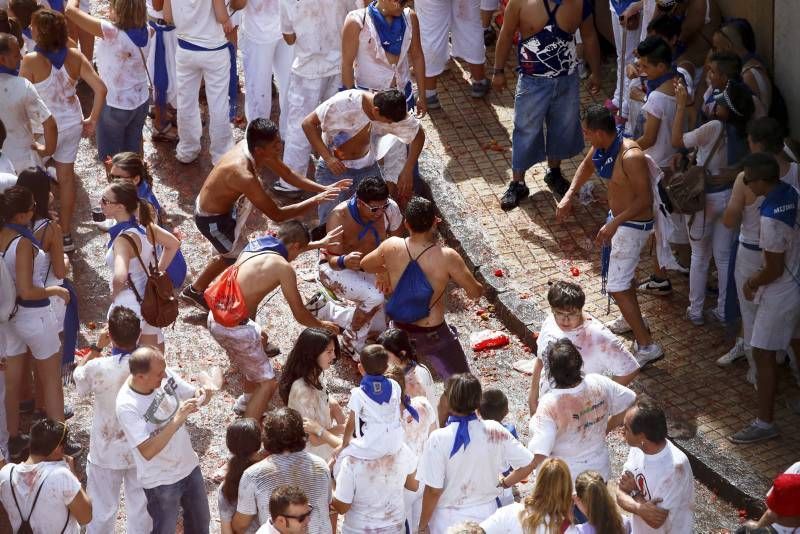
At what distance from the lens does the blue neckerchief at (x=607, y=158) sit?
32.1 feet

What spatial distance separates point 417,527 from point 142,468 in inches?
63.5

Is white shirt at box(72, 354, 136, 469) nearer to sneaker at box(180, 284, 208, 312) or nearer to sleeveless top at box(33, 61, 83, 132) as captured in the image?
sneaker at box(180, 284, 208, 312)

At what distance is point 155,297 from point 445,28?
202 inches

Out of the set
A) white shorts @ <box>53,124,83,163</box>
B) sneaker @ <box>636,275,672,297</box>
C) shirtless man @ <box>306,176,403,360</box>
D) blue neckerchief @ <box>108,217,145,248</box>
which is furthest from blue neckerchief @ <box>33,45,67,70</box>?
sneaker @ <box>636,275,672,297</box>

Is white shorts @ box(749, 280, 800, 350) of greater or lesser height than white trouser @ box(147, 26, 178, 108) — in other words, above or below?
below

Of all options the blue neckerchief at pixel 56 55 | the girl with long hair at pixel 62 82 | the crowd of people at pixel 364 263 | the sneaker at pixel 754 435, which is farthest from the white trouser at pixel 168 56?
the sneaker at pixel 754 435

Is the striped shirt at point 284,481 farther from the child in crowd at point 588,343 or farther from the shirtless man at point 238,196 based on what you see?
the shirtless man at point 238,196

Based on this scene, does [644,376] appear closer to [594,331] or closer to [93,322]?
[594,331]

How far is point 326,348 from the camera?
817 centimetres

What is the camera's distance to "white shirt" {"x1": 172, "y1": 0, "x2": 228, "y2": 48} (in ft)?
38.8

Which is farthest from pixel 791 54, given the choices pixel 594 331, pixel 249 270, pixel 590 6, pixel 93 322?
pixel 93 322

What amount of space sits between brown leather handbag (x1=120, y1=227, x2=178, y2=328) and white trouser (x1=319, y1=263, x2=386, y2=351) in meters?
1.38

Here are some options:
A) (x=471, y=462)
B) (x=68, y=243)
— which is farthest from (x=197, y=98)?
(x=471, y=462)

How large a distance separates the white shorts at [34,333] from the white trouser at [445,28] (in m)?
5.26
